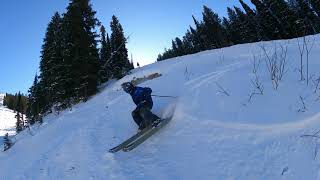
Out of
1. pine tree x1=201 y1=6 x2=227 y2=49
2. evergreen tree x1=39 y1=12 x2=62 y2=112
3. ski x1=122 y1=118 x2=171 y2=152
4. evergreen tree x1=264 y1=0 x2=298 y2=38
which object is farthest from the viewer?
pine tree x1=201 y1=6 x2=227 y2=49

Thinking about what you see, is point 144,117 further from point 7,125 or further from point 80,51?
point 7,125

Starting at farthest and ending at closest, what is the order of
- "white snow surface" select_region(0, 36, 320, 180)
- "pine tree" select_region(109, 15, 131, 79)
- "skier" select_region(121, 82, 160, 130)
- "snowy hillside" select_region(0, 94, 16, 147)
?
1. "snowy hillside" select_region(0, 94, 16, 147)
2. "pine tree" select_region(109, 15, 131, 79)
3. "skier" select_region(121, 82, 160, 130)
4. "white snow surface" select_region(0, 36, 320, 180)

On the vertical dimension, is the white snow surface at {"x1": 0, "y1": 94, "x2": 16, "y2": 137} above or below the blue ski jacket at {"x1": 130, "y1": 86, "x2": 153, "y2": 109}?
below

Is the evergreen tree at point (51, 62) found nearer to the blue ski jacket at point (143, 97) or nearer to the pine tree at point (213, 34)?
the blue ski jacket at point (143, 97)

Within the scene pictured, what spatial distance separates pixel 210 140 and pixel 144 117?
273cm

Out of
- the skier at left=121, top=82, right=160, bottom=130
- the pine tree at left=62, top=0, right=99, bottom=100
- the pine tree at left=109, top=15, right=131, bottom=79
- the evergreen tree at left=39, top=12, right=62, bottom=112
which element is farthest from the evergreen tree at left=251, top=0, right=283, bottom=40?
the skier at left=121, top=82, right=160, bottom=130

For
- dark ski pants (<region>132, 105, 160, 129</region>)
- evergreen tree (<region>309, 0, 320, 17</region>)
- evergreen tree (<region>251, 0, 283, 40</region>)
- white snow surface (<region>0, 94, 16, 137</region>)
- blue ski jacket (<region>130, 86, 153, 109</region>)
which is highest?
evergreen tree (<region>309, 0, 320, 17</region>)

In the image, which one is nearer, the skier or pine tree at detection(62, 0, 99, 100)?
the skier

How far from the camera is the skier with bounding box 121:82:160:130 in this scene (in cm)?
968

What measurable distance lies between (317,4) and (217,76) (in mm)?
54936

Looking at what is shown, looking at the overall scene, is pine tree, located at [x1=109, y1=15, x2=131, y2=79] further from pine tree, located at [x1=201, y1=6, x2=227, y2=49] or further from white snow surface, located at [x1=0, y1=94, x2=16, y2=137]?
pine tree, located at [x1=201, y1=6, x2=227, y2=49]

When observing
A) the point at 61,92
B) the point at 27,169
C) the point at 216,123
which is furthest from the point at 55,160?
the point at 61,92

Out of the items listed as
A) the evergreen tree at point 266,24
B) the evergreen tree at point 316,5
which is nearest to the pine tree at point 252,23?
the evergreen tree at point 266,24

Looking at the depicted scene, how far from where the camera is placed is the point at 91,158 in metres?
8.96
